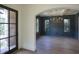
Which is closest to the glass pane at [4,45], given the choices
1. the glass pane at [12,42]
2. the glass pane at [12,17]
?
the glass pane at [12,42]

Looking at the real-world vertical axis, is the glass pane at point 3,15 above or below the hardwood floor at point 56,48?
above

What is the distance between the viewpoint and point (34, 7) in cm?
438

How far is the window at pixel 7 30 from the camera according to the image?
3.41 meters

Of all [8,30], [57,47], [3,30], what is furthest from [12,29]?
[57,47]

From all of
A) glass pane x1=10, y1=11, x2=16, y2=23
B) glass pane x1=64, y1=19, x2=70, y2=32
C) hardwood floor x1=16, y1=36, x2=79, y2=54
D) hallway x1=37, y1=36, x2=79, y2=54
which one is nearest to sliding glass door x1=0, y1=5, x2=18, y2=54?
glass pane x1=10, y1=11, x2=16, y2=23

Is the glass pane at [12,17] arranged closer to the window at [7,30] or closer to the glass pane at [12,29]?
the window at [7,30]

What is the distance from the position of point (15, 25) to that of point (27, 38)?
730mm

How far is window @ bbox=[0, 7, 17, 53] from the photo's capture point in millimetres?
3406

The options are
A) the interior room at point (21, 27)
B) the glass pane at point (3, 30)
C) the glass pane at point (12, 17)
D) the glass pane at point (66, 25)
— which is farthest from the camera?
the glass pane at point (66, 25)

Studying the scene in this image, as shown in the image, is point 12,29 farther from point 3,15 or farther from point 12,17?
point 3,15
